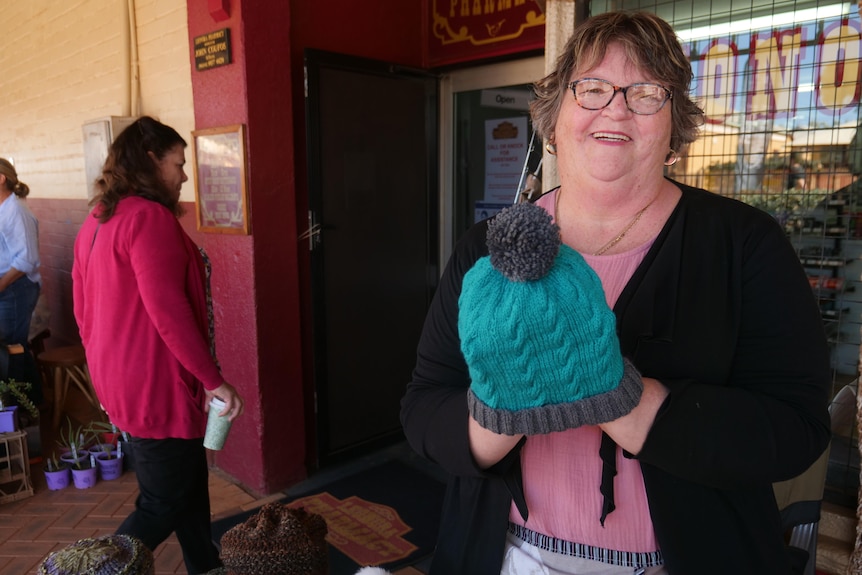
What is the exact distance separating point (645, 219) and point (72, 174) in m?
6.00

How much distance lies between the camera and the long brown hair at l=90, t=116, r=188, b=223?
238cm

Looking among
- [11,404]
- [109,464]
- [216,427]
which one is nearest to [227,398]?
[216,427]

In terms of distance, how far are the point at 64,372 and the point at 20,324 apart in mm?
513

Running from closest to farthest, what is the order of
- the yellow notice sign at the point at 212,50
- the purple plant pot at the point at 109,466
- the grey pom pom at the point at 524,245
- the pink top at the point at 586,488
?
the grey pom pom at the point at 524,245 → the pink top at the point at 586,488 → the yellow notice sign at the point at 212,50 → the purple plant pot at the point at 109,466

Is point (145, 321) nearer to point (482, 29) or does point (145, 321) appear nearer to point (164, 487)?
point (164, 487)

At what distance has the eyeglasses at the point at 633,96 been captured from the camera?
108cm

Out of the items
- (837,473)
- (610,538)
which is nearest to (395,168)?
(837,473)

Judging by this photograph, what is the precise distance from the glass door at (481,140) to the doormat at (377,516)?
Answer: 1.56m

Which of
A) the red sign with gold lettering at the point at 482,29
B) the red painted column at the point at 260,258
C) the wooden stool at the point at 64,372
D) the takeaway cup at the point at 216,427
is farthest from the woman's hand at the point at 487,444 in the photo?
the wooden stool at the point at 64,372

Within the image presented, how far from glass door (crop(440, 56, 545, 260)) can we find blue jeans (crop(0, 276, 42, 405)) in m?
3.30

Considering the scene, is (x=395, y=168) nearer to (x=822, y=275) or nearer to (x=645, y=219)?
(x=822, y=275)

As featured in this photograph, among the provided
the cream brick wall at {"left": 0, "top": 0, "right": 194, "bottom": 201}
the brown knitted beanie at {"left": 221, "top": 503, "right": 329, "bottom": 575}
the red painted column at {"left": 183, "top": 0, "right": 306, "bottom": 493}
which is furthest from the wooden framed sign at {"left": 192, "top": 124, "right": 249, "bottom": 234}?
the brown knitted beanie at {"left": 221, "top": 503, "right": 329, "bottom": 575}

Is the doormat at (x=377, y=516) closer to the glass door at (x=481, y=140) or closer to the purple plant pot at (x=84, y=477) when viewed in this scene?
the purple plant pot at (x=84, y=477)

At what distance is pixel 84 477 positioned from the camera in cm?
382
